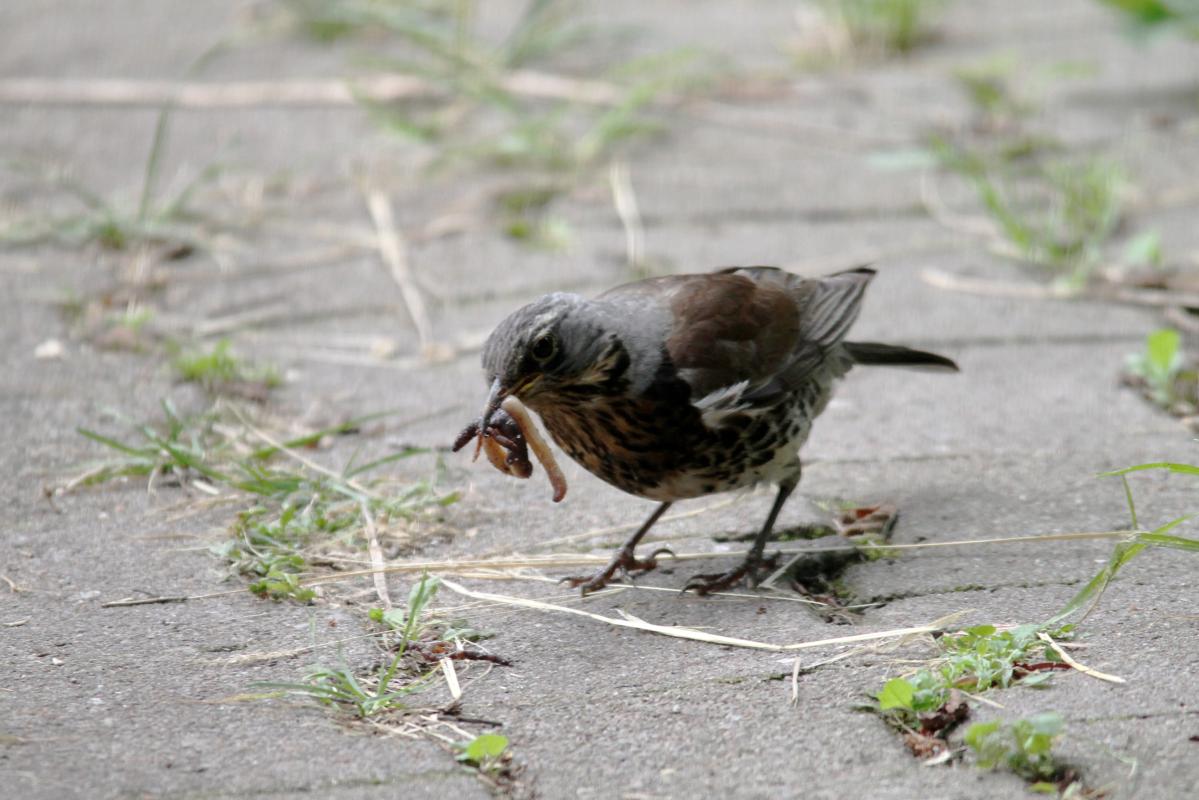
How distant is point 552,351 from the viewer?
3.15 m

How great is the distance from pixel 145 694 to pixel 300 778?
1.58 feet

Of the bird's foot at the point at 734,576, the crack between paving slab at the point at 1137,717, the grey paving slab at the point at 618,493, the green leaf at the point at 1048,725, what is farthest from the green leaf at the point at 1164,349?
the green leaf at the point at 1048,725

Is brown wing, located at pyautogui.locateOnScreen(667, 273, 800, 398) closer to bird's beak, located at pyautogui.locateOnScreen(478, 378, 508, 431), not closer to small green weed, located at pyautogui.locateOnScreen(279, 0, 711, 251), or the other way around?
bird's beak, located at pyautogui.locateOnScreen(478, 378, 508, 431)

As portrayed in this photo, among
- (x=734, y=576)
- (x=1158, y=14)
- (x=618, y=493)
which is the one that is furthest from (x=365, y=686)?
(x=1158, y=14)

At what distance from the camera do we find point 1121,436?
3.92 metres

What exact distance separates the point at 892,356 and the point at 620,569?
3.66 ft

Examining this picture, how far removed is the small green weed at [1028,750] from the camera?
2.27 metres

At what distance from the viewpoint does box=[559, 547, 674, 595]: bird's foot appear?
10.7 ft

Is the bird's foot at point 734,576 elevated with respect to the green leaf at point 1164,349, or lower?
lower

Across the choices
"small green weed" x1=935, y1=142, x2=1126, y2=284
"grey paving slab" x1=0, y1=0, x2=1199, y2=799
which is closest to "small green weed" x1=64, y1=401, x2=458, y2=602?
"grey paving slab" x1=0, y1=0, x2=1199, y2=799

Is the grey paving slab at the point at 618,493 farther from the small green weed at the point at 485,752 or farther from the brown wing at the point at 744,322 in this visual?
the brown wing at the point at 744,322

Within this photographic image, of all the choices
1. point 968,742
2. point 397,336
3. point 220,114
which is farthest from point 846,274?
point 220,114

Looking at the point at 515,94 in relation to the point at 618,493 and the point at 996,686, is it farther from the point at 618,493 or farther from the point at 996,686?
the point at 996,686

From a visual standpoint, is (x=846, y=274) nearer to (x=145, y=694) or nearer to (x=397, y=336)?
(x=397, y=336)
